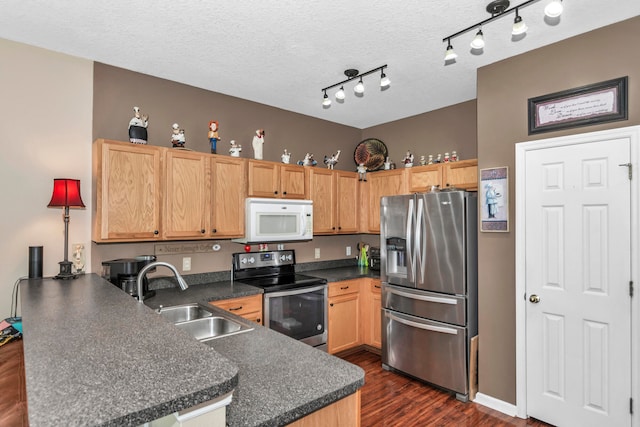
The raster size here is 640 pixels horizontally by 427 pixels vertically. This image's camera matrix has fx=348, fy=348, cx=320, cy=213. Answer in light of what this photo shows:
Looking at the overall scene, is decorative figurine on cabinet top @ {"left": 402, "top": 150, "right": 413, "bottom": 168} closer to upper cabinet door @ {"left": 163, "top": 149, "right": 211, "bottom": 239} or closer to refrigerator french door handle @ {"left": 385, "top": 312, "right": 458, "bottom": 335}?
refrigerator french door handle @ {"left": 385, "top": 312, "right": 458, "bottom": 335}

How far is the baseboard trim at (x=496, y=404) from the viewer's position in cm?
268

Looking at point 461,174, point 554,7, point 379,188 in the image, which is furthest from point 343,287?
point 554,7

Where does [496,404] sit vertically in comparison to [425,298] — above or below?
below

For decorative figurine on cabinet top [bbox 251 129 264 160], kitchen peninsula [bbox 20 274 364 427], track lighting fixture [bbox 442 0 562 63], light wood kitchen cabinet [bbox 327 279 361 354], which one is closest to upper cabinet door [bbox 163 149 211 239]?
decorative figurine on cabinet top [bbox 251 129 264 160]

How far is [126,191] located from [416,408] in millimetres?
2859

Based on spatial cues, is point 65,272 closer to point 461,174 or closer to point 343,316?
point 343,316

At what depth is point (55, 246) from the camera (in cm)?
269

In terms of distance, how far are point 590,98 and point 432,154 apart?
183cm

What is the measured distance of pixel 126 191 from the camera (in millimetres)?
A: 2680

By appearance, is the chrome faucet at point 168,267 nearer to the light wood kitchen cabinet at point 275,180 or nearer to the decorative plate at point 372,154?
the light wood kitchen cabinet at point 275,180

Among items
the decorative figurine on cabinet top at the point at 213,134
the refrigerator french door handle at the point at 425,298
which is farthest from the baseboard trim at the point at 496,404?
the decorative figurine on cabinet top at the point at 213,134

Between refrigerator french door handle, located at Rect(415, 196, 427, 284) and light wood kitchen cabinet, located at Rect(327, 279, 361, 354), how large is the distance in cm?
91

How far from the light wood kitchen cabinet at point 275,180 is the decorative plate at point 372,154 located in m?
1.12

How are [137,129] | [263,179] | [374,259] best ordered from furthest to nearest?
[374,259], [263,179], [137,129]
